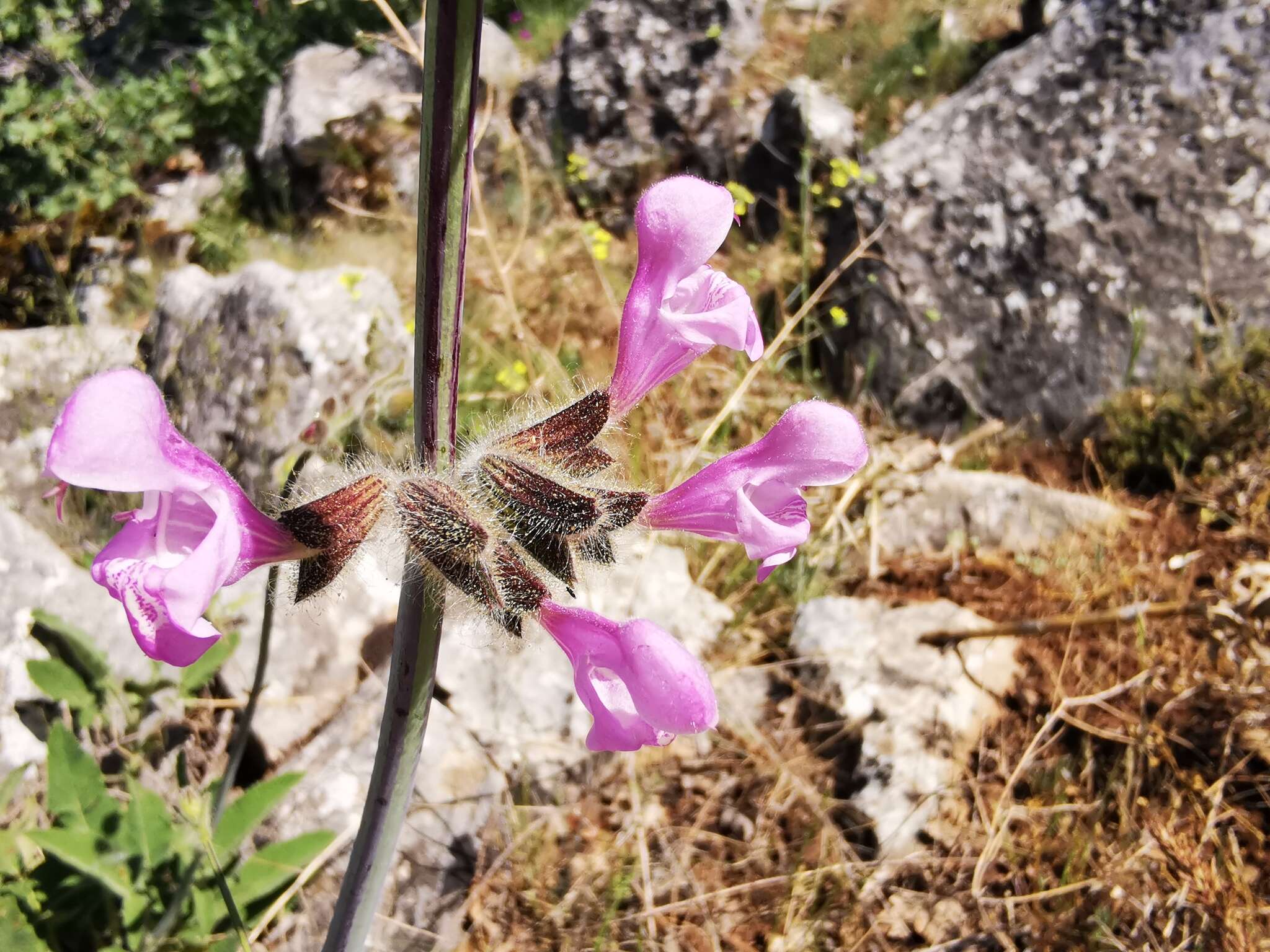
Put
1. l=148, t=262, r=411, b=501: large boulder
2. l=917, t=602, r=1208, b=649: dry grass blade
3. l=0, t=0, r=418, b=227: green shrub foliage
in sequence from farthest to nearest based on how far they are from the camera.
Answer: l=0, t=0, r=418, b=227: green shrub foliage → l=148, t=262, r=411, b=501: large boulder → l=917, t=602, r=1208, b=649: dry grass blade

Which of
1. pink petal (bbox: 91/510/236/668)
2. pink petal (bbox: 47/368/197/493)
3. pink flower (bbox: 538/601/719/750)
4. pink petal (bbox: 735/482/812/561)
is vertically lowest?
pink flower (bbox: 538/601/719/750)

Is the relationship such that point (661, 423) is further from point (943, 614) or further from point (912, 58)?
point (912, 58)

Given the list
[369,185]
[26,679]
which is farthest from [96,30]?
[26,679]

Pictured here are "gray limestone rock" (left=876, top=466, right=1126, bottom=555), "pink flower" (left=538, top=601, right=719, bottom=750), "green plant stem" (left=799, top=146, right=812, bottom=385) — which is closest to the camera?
"pink flower" (left=538, top=601, right=719, bottom=750)

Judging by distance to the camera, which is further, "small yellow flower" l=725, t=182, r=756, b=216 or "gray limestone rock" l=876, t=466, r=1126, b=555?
"small yellow flower" l=725, t=182, r=756, b=216

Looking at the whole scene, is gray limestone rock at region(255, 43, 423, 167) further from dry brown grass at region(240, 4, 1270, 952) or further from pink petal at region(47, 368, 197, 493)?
pink petal at region(47, 368, 197, 493)

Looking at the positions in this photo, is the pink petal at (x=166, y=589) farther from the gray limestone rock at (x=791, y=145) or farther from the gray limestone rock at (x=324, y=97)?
the gray limestone rock at (x=324, y=97)

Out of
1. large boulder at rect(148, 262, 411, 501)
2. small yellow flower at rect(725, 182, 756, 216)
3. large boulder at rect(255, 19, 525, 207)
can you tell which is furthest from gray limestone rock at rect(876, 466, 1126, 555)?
large boulder at rect(255, 19, 525, 207)
